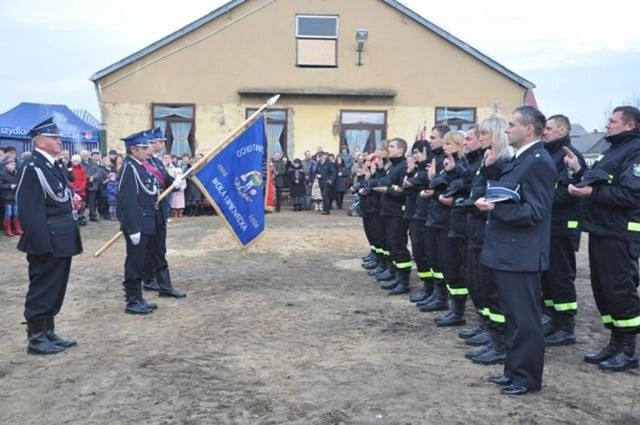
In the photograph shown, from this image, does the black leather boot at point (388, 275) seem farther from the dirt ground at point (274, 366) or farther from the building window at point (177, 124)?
the building window at point (177, 124)

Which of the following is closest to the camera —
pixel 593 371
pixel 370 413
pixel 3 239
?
pixel 370 413

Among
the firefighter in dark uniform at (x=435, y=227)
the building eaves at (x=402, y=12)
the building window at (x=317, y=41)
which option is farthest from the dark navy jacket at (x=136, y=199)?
the building window at (x=317, y=41)

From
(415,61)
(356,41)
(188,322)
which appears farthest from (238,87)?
(188,322)

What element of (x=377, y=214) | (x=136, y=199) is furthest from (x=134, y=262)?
(x=377, y=214)

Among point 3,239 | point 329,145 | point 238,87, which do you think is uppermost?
point 238,87

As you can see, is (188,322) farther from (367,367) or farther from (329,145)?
(329,145)

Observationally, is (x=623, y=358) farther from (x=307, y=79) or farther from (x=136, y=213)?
(x=307, y=79)

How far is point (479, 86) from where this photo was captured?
2248 cm

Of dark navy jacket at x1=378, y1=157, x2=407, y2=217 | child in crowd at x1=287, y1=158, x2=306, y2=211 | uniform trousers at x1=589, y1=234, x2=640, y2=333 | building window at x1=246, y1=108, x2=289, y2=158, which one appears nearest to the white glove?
dark navy jacket at x1=378, y1=157, x2=407, y2=217

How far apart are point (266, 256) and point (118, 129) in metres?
11.9

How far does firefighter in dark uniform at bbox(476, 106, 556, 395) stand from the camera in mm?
4711

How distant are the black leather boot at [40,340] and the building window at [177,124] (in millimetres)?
16162

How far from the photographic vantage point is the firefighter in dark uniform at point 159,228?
8.16 m

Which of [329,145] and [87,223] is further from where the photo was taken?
[329,145]
